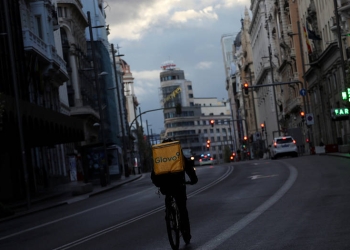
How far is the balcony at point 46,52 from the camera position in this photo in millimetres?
55109

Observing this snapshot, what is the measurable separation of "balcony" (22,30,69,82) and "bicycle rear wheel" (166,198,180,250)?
4272 centimetres

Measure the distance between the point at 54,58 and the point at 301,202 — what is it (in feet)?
151

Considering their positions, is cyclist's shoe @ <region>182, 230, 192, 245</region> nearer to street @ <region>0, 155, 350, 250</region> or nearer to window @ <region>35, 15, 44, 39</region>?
street @ <region>0, 155, 350, 250</region>

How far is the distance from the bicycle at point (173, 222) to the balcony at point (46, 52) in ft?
140

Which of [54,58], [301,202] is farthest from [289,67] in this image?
[301,202]

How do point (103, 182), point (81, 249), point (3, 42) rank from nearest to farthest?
point (81, 249) → point (3, 42) → point (103, 182)

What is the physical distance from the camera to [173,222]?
13.1 m

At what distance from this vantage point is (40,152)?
6075cm

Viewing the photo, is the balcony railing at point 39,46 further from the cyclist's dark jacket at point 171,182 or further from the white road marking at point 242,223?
the cyclist's dark jacket at point 171,182

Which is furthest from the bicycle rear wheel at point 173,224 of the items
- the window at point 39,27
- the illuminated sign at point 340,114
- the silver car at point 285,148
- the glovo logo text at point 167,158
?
the silver car at point 285,148

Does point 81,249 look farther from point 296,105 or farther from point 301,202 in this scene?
point 296,105

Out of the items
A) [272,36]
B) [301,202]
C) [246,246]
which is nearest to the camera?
[246,246]

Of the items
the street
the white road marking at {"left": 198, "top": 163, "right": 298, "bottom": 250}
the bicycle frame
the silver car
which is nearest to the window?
the silver car

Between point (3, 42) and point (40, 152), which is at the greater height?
point (3, 42)
